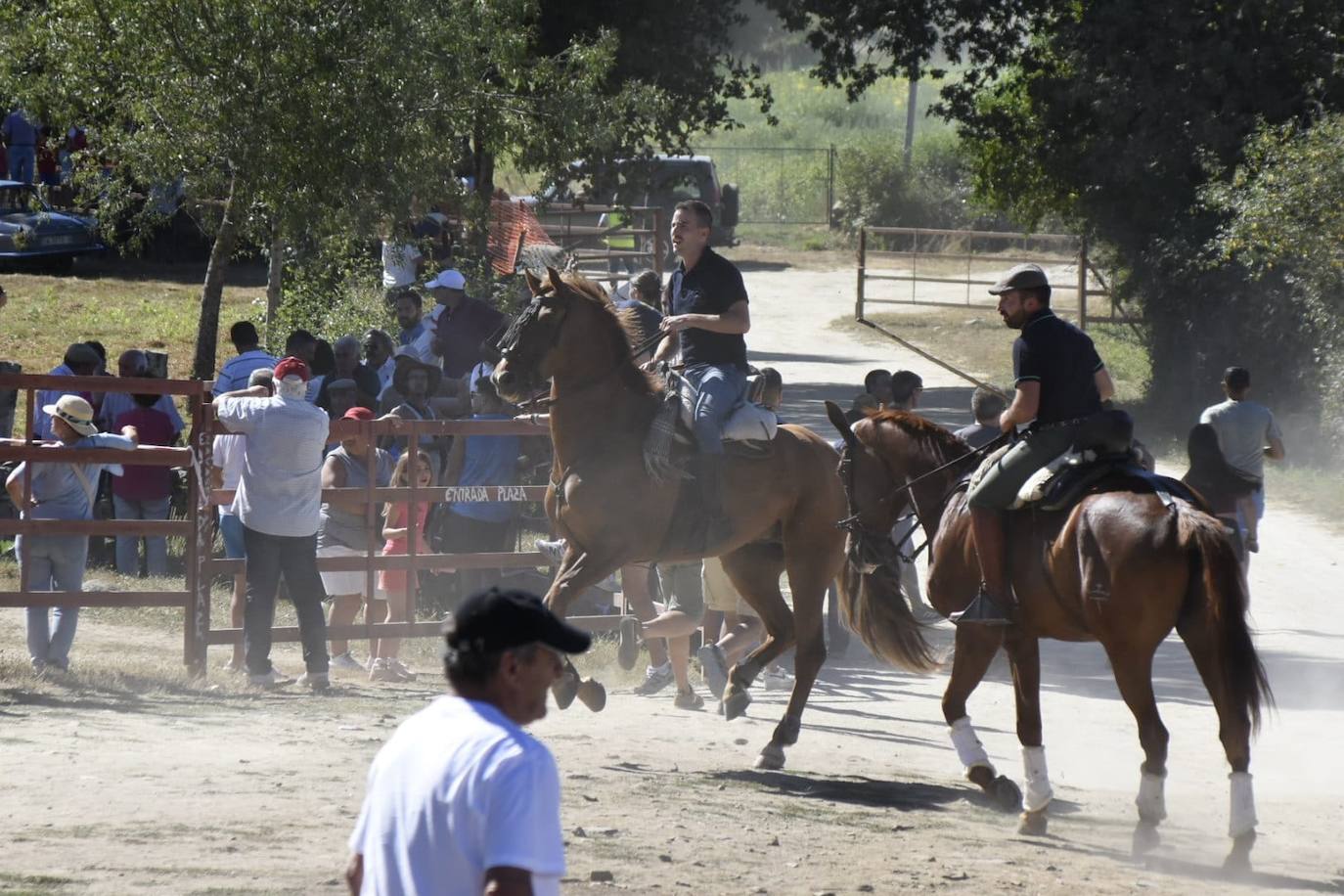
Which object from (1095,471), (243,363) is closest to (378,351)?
(243,363)

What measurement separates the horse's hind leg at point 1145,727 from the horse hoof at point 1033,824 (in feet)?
1.64

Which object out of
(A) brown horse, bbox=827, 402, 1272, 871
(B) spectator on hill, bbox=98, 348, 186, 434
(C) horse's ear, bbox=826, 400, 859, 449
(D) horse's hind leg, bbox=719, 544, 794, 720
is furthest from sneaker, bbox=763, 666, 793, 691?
(B) spectator on hill, bbox=98, 348, 186, 434

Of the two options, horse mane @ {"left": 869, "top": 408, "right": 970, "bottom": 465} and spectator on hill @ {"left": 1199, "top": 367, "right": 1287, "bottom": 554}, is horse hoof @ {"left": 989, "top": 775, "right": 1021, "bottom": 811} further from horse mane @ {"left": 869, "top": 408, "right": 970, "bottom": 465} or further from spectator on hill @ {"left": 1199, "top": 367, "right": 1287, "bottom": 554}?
spectator on hill @ {"left": 1199, "top": 367, "right": 1287, "bottom": 554}

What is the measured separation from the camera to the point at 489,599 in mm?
3457

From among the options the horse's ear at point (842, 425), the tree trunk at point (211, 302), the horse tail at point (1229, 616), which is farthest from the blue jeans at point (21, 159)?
the horse tail at point (1229, 616)

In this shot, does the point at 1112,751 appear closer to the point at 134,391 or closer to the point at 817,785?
the point at 817,785

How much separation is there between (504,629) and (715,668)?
6.70 meters

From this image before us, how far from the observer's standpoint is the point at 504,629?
3422mm

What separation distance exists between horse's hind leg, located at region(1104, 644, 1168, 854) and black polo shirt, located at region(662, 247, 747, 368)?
270 centimetres

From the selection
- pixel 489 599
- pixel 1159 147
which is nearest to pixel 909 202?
pixel 1159 147

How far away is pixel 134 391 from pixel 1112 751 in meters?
6.47

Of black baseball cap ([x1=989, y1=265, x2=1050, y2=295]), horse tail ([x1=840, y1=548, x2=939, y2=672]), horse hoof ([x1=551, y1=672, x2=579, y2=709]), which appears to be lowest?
horse hoof ([x1=551, y1=672, x2=579, y2=709])

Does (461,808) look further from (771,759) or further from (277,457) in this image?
(277,457)

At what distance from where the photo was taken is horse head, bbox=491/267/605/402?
909 cm
